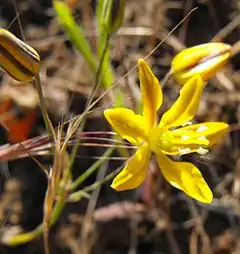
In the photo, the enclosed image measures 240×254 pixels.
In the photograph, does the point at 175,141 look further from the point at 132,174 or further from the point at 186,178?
the point at 132,174

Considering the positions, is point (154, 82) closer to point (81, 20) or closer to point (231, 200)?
point (231, 200)

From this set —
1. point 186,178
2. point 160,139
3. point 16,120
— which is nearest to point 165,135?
point 160,139

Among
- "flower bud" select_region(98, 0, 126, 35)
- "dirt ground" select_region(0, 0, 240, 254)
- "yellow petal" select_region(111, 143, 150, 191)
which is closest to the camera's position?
"yellow petal" select_region(111, 143, 150, 191)

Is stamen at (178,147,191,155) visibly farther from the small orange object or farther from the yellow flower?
the small orange object

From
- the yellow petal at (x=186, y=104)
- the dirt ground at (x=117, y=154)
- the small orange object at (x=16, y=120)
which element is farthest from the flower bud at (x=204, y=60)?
the small orange object at (x=16, y=120)

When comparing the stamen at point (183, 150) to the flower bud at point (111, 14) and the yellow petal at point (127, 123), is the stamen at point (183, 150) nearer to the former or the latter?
the yellow petal at point (127, 123)

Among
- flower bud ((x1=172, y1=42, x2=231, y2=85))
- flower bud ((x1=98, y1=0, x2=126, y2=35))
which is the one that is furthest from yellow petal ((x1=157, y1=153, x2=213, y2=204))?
flower bud ((x1=98, y1=0, x2=126, y2=35))
